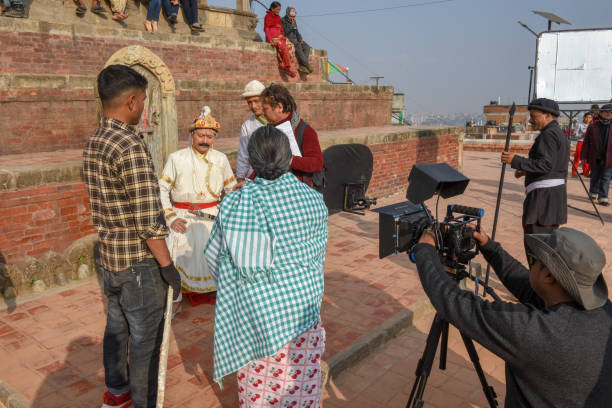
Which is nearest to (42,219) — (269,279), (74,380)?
(74,380)

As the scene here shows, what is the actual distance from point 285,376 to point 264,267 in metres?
0.59

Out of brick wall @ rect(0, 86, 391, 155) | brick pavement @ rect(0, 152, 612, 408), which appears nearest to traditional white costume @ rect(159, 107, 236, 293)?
brick pavement @ rect(0, 152, 612, 408)

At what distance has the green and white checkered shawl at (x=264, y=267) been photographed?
2.04 meters

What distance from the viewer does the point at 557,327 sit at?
1.52 meters

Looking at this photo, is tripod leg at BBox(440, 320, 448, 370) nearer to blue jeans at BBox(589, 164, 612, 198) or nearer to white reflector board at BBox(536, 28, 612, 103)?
blue jeans at BBox(589, 164, 612, 198)

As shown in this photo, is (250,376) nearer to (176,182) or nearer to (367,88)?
(176,182)

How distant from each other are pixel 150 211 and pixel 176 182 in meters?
1.77

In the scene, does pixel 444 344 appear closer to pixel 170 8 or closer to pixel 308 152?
pixel 308 152

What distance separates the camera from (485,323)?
1.61m

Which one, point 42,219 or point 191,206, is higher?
point 191,206

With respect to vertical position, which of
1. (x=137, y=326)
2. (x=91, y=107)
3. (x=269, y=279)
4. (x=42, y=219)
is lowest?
(x=137, y=326)

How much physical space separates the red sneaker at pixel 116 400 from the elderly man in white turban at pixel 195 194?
1.35 metres

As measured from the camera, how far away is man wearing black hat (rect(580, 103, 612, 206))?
30.6ft

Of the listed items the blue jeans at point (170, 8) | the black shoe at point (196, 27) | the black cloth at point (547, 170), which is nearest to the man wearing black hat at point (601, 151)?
the black cloth at point (547, 170)
